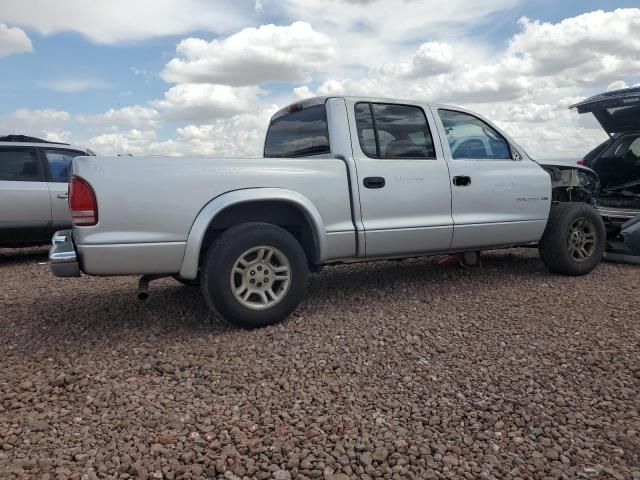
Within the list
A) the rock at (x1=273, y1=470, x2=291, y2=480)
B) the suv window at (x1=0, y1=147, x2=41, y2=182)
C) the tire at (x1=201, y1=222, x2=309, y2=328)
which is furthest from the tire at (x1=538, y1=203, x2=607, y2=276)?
the suv window at (x1=0, y1=147, x2=41, y2=182)

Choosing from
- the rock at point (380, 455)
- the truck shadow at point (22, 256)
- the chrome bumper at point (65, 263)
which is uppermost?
the chrome bumper at point (65, 263)

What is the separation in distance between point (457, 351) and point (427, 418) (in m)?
0.93

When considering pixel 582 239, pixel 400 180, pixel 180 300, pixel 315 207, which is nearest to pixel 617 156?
pixel 582 239

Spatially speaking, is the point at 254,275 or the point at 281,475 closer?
the point at 281,475

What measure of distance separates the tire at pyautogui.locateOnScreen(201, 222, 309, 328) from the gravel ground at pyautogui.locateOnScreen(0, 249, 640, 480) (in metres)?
0.16

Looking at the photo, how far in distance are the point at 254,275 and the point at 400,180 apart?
1.49 metres

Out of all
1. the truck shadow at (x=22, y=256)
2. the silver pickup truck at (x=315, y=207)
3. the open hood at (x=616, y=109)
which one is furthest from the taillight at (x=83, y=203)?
the open hood at (x=616, y=109)

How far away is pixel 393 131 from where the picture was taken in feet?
15.2

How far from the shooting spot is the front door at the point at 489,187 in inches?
189

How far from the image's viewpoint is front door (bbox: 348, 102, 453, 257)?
4312 mm

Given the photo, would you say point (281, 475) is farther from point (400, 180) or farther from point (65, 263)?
point (400, 180)

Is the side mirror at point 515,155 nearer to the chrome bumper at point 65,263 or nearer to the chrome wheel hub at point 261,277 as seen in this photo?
the chrome wheel hub at point 261,277

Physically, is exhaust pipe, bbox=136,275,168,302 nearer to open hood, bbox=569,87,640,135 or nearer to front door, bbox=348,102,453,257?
front door, bbox=348,102,453,257

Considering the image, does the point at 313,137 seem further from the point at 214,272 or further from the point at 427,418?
the point at 427,418
